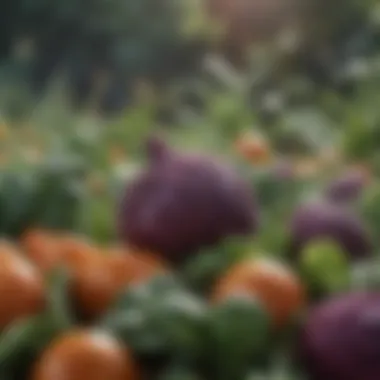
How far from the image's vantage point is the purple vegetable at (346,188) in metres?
0.60

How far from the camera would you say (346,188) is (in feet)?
2.01

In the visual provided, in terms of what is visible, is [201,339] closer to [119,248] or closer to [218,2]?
[119,248]

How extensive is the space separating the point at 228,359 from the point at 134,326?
0.13 ft

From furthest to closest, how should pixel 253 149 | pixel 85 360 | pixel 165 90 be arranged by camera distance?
pixel 165 90, pixel 253 149, pixel 85 360

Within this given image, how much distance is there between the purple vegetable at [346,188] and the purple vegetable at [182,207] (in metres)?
0.10

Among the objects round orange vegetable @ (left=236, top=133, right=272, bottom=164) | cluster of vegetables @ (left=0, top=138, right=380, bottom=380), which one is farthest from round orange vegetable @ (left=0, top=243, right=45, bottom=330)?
round orange vegetable @ (left=236, top=133, right=272, bottom=164)

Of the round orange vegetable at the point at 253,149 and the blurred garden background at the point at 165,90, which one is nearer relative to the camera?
the blurred garden background at the point at 165,90

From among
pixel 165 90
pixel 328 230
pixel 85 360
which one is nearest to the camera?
pixel 85 360

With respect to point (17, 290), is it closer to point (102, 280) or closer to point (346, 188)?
point (102, 280)

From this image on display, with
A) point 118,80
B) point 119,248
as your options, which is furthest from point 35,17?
point 119,248

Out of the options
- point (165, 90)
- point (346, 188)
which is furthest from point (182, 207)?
point (165, 90)

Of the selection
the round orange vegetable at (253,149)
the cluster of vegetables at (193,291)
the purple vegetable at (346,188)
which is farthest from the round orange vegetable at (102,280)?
the round orange vegetable at (253,149)

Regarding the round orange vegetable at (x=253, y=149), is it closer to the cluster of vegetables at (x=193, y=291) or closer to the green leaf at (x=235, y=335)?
the cluster of vegetables at (x=193, y=291)

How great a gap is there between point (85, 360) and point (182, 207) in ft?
0.35
